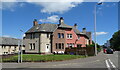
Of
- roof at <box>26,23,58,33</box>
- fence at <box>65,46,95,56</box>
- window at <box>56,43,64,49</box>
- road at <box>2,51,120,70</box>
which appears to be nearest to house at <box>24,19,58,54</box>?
roof at <box>26,23,58,33</box>

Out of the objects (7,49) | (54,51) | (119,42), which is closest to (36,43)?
(54,51)

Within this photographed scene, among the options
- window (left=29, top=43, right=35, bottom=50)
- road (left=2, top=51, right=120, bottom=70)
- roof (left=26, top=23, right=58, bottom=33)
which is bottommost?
road (left=2, top=51, right=120, bottom=70)

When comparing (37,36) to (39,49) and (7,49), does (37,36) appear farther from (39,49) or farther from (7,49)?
(7,49)

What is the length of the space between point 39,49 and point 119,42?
66.0m

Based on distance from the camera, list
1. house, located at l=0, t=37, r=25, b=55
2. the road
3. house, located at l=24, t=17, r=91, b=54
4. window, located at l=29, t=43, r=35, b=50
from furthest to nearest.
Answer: house, located at l=0, t=37, r=25, b=55 → window, located at l=29, t=43, r=35, b=50 → house, located at l=24, t=17, r=91, b=54 → the road

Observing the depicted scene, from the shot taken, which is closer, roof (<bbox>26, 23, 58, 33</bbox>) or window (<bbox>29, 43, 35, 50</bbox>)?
roof (<bbox>26, 23, 58, 33</bbox>)

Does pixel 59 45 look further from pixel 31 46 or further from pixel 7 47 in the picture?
pixel 7 47

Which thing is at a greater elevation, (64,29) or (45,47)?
(64,29)

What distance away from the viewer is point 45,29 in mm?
41156

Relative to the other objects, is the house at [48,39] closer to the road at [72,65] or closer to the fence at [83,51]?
the fence at [83,51]

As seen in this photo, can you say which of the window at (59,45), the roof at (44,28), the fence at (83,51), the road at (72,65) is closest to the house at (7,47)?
the roof at (44,28)

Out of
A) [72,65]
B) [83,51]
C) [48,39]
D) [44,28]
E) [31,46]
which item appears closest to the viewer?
[72,65]

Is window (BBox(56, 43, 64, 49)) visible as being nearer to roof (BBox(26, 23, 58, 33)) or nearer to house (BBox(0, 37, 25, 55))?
roof (BBox(26, 23, 58, 33))

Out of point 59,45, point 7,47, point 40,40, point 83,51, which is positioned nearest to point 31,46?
point 40,40
